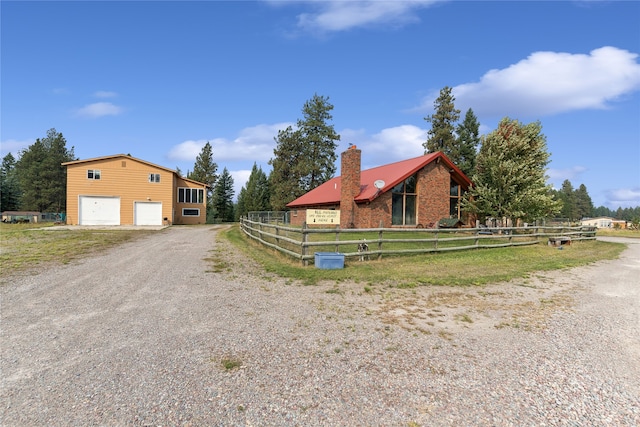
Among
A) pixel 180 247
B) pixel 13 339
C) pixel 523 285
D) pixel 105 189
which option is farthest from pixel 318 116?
pixel 13 339

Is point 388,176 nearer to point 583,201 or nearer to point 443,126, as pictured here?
point 443,126

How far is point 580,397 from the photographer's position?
325 centimetres

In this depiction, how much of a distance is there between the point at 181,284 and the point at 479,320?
6.23 m

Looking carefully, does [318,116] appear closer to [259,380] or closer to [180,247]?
[180,247]

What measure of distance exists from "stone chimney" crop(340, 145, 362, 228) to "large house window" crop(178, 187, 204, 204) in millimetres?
22397

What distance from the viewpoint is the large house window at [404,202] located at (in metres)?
21.9

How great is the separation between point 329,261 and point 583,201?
157992mm

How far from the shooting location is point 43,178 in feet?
182

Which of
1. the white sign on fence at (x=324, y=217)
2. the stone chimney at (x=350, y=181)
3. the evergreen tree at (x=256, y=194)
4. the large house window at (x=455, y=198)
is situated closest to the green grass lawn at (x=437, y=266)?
the white sign on fence at (x=324, y=217)

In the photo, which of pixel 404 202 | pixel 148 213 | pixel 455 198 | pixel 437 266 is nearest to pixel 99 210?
pixel 148 213

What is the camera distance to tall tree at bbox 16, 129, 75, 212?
55094 mm

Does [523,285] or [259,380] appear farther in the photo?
[523,285]

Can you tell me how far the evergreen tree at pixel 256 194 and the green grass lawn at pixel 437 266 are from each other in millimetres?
49067

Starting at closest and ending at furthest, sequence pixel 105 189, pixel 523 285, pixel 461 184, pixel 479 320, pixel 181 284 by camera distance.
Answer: pixel 479 320
pixel 181 284
pixel 523 285
pixel 461 184
pixel 105 189
